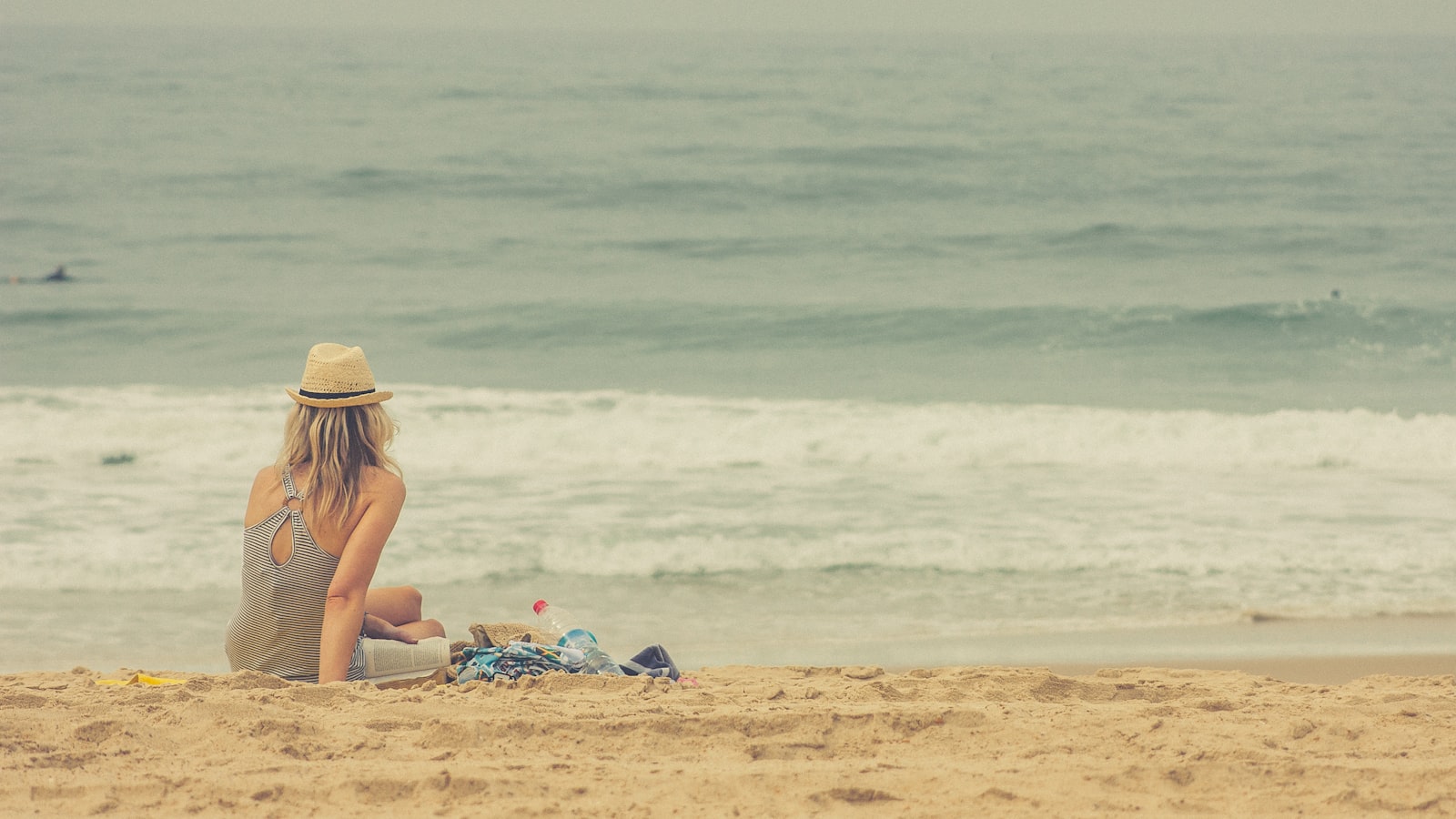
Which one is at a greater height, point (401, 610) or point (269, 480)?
point (269, 480)

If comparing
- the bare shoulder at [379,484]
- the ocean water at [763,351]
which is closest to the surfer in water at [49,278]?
the ocean water at [763,351]

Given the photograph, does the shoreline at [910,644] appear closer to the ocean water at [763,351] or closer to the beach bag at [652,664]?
the ocean water at [763,351]

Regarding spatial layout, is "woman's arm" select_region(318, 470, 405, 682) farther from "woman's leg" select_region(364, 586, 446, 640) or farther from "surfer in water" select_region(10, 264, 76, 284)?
"surfer in water" select_region(10, 264, 76, 284)

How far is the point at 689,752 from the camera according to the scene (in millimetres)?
3275

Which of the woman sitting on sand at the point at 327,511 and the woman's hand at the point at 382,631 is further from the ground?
the woman sitting on sand at the point at 327,511

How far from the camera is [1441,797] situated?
2939mm

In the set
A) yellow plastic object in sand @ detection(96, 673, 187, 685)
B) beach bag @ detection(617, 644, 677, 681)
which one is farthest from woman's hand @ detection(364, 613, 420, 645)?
beach bag @ detection(617, 644, 677, 681)

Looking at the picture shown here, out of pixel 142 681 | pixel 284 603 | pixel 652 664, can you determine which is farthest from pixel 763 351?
pixel 284 603

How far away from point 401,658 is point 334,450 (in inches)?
31.9

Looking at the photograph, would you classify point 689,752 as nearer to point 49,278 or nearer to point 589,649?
point 589,649

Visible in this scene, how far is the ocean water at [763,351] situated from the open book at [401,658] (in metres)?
2.03

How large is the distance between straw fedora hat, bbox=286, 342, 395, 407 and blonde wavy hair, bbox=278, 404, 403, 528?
43 mm

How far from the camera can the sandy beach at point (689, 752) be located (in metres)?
2.87

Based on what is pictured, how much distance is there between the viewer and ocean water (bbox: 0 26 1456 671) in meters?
7.26
